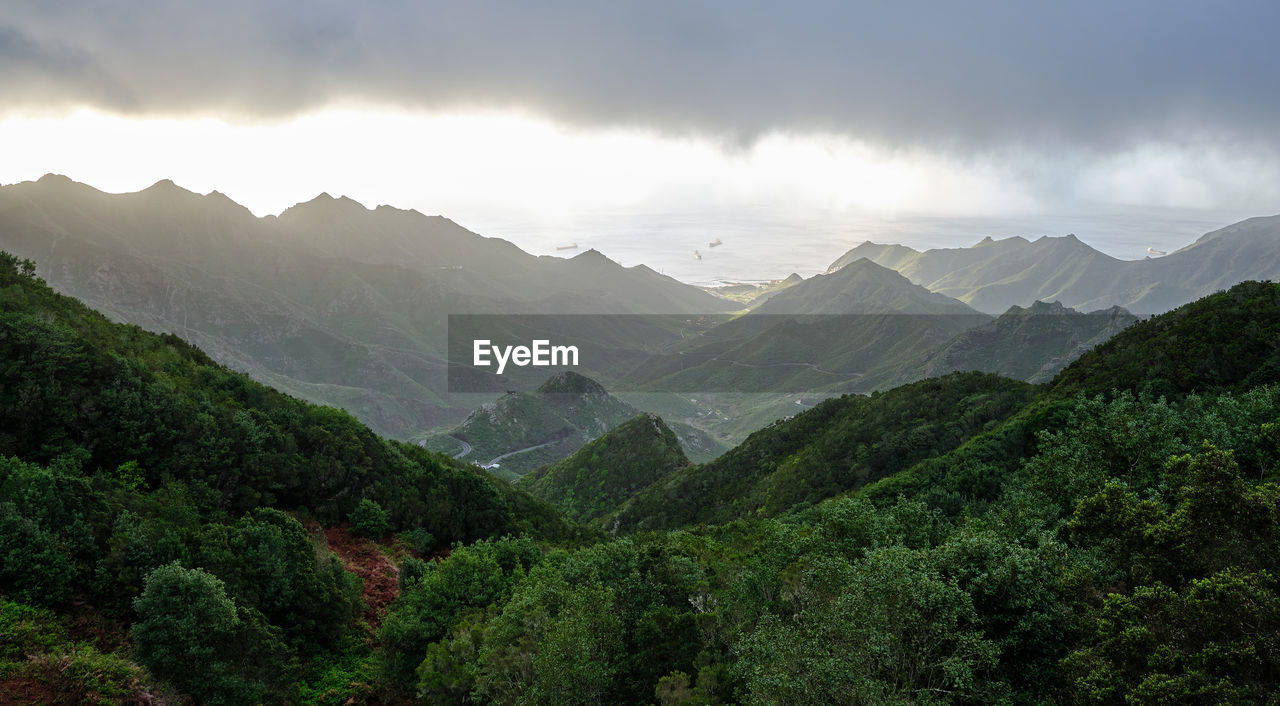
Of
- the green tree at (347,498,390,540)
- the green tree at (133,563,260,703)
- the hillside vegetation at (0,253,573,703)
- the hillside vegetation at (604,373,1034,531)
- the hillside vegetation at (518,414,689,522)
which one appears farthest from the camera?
the hillside vegetation at (518,414,689,522)

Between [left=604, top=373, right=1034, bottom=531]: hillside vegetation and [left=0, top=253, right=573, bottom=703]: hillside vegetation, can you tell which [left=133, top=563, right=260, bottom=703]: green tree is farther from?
[left=604, top=373, right=1034, bottom=531]: hillside vegetation

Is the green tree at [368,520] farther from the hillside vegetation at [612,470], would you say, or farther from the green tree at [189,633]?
the hillside vegetation at [612,470]

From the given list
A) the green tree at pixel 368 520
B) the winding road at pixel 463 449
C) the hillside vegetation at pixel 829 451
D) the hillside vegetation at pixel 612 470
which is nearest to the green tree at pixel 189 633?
the green tree at pixel 368 520

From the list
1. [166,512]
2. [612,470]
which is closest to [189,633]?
[166,512]

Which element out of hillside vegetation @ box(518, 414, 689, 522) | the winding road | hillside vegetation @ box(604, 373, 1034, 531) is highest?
hillside vegetation @ box(604, 373, 1034, 531)

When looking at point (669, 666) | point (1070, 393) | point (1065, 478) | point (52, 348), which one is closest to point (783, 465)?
point (1070, 393)

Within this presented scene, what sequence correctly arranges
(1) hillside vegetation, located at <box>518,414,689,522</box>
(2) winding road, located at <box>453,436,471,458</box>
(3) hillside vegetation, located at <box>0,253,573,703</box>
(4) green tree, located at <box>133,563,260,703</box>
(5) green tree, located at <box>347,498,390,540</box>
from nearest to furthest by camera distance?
(4) green tree, located at <box>133,563,260,703</box> → (3) hillside vegetation, located at <box>0,253,573,703</box> → (5) green tree, located at <box>347,498,390,540</box> → (1) hillside vegetation, located at <box>518,414,689,522</box> → (2) winding road, located at <box>453,436,471,458</box>

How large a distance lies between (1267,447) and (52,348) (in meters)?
59.4

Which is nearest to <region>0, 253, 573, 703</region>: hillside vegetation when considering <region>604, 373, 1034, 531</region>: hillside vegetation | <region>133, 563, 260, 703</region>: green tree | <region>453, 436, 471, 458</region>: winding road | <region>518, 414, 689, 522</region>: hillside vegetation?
<region>133, 563, 260, 703</region>: green tree

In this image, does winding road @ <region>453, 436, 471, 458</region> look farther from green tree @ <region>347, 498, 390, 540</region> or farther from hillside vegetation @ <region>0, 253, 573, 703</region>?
green tree @ <region>347, 498, 390, 540</region>

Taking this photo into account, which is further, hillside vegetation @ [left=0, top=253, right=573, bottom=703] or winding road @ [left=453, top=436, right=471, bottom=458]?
winding road @ [left=453, top=436, right=471, bottom=458]

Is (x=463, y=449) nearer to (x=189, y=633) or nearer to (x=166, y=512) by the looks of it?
(x=166, y=512)

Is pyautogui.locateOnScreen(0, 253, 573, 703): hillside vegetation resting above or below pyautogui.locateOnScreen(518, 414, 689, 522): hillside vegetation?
above

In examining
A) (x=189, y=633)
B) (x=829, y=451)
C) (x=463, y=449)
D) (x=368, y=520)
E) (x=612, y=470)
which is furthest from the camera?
(x=463, y=449)
